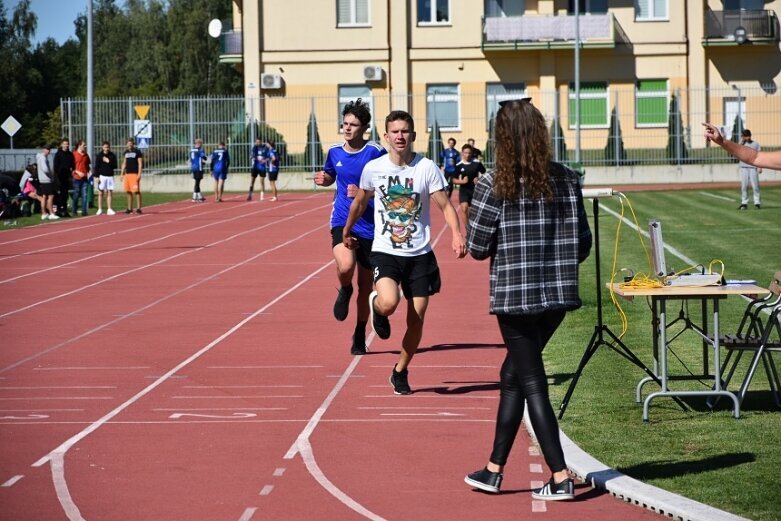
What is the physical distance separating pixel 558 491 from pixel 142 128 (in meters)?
41.6

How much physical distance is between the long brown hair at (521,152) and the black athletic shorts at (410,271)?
316 cm

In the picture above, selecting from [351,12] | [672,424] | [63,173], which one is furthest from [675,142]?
[672,424]

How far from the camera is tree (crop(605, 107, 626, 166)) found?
164 ft

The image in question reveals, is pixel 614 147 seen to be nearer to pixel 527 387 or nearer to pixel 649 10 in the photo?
pixel 649 10

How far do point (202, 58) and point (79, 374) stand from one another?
79.6 m

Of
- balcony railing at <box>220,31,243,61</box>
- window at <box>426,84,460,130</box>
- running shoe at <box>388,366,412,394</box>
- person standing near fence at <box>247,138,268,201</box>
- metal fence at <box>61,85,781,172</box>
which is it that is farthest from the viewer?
balcony railing at <box>220,31,243,61</box>

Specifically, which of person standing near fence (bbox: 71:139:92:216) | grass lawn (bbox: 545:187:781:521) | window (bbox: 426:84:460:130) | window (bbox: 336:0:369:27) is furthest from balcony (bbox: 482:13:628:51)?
grass lawn (bbox: 545:187:781:521)

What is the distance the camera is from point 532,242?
23.5 ft

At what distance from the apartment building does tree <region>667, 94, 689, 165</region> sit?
5.96 m

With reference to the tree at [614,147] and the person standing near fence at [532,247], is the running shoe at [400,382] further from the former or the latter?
the tree at [614,147]

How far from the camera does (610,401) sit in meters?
9.87

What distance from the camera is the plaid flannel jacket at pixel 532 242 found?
7.14 metres

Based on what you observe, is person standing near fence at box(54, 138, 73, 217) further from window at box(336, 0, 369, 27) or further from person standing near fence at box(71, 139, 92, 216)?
window at box(336, 0, 369, 27)

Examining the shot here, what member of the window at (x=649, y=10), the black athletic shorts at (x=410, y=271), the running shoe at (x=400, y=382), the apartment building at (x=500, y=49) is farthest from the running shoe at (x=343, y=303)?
the window at (x=649, y=10)
